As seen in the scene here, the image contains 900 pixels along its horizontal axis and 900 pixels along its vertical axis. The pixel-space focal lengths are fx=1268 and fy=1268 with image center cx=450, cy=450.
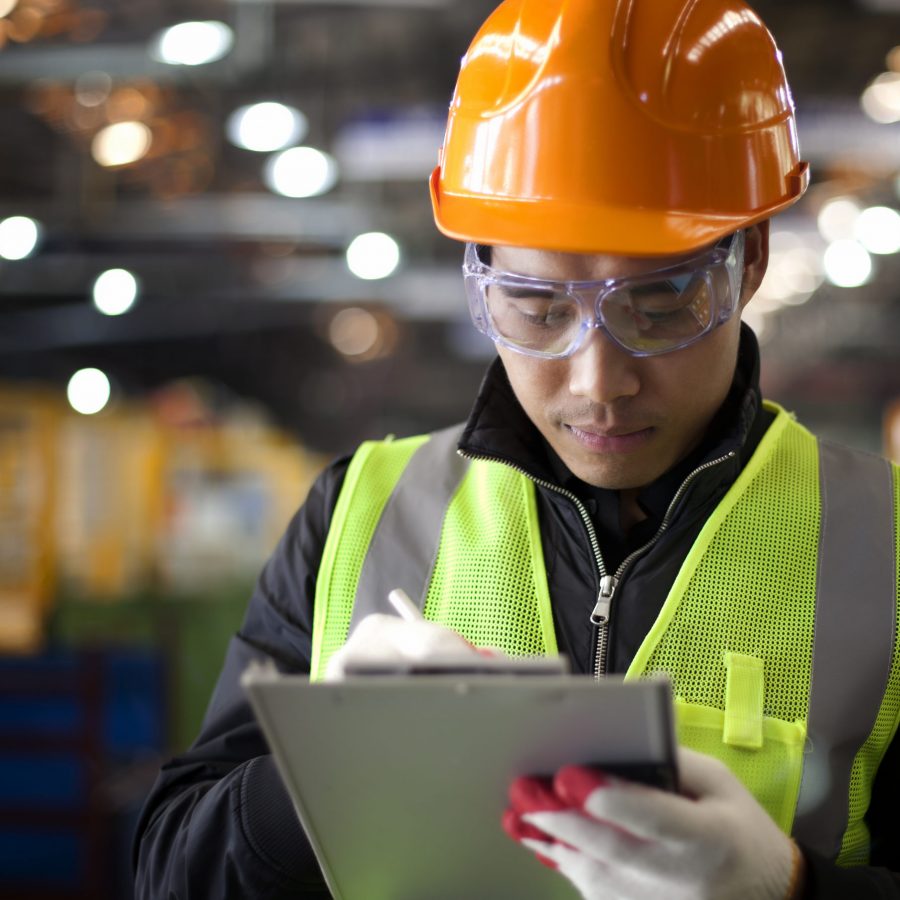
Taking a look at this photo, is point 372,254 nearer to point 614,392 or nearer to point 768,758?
point 614,392

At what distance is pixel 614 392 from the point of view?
73.0 inches

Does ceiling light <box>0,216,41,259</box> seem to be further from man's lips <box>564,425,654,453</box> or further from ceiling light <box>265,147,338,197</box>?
man's lips <box>564,425,654,453</box>

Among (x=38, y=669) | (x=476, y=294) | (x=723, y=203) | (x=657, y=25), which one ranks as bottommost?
(x=38, y=669)

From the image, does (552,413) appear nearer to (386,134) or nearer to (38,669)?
(38,669)

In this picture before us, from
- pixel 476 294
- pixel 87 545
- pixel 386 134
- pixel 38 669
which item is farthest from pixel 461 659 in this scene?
pixel 87 545

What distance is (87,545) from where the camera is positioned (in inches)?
406

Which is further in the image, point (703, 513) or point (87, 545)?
point (87, 545)

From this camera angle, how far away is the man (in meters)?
1.82

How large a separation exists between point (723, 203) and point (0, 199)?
A: 1347 centimetres

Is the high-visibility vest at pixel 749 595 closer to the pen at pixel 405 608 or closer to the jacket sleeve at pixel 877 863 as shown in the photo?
the jacket sleeve at pixel 877 863

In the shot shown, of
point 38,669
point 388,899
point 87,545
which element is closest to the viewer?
point 388,899

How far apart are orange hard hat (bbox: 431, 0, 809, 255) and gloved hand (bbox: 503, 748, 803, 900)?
78cm

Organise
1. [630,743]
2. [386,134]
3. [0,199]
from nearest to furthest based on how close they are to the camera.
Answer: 1. [630,743]
2. [386,134]
3. [0,199]

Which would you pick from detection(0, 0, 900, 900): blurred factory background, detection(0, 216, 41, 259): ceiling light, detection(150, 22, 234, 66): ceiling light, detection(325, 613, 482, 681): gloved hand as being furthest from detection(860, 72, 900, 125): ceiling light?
detection(325, 613, 482, 681): gloved hand
